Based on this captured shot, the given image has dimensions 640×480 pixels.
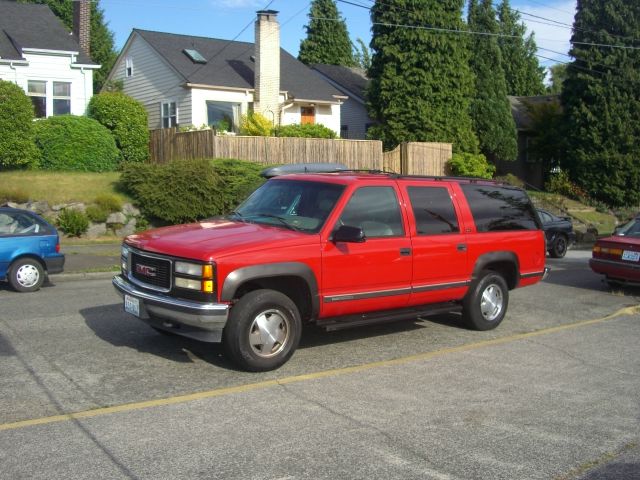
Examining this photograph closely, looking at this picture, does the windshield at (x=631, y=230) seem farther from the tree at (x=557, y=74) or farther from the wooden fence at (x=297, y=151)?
the tree at (x=557, y=74)

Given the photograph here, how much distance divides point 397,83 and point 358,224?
24208 mm

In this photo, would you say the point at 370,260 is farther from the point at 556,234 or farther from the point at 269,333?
the point at 556,234

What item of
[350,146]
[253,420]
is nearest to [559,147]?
[350,146]

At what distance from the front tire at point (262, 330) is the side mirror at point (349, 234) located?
2.69 feet

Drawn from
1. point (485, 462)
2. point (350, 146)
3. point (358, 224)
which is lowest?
point (485, 462)

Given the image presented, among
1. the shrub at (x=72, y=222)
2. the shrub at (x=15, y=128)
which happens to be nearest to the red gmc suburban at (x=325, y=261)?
the shrub at (x=72, y=222)

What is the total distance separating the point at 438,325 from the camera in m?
9.73

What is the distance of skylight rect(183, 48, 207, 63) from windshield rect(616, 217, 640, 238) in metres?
22.9

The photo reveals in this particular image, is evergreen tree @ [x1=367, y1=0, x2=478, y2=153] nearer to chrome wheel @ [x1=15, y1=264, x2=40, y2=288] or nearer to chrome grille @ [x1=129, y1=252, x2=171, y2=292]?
chrome wheel @ [x1=15, y1=264, x2=40, y2=288]

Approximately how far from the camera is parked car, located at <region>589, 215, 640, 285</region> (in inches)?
503

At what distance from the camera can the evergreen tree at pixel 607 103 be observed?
33.6 meters

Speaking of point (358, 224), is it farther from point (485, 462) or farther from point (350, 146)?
point (350, 146)

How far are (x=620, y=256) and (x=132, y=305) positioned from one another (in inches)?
366

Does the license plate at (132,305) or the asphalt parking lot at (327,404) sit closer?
the asphalt parking lot at (327,404)
